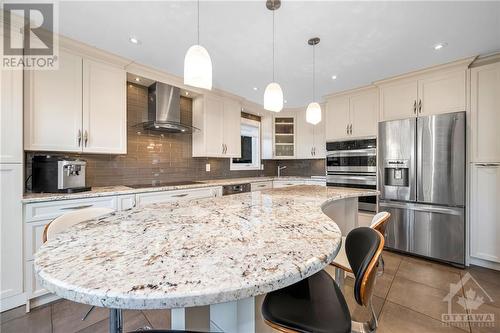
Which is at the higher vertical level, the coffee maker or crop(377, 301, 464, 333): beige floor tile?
the coffee maker

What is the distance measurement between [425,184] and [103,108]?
4.02 metres

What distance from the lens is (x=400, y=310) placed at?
1800 millimetres

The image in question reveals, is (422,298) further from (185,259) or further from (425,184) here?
(185,259)

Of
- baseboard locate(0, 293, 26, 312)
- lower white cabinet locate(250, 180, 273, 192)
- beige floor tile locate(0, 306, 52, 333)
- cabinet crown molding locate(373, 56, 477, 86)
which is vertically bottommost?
beige floor tile locate(0, 306, 52, 333)

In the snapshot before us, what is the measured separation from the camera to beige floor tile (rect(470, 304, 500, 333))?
5.23ft

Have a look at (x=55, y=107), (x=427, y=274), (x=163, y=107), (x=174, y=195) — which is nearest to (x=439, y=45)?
(x=427, y=274)

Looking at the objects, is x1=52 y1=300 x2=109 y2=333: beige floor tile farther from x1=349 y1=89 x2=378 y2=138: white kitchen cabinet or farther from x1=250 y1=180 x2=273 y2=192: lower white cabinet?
x1=349 y1=89 x2=378 y2=138: white kitchen cabinet

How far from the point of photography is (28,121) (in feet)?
6.26

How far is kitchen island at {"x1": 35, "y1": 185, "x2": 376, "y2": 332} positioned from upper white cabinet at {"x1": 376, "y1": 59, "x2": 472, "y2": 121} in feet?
9.14

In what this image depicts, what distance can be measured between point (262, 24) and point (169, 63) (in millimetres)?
1322

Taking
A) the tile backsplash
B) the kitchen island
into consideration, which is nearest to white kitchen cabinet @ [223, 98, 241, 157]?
the tile backsplash

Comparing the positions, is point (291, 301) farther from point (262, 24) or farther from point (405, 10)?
point (405, 10)

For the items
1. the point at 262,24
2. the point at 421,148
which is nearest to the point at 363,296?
the point at 262,24

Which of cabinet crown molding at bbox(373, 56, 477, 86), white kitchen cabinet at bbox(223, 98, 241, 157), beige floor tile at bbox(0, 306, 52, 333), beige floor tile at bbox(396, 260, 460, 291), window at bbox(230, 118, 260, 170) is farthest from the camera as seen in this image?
window at bbox(230, 118, 260, 170)
